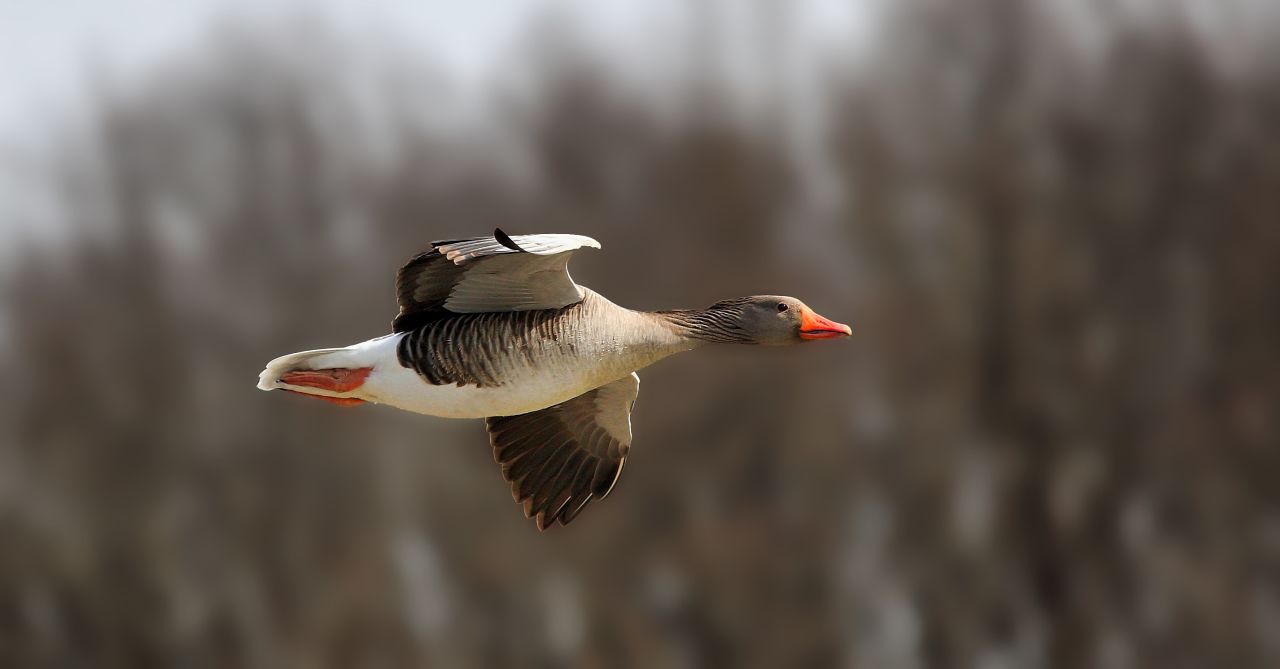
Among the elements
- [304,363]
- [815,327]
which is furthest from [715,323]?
[304,363]

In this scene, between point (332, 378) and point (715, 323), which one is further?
point (715, 323)

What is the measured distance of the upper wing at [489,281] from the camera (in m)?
5.98

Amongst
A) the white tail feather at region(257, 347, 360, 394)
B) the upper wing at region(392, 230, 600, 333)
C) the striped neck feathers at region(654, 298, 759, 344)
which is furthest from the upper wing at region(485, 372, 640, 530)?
the white tail feather at region(257, 347, 360, 394)

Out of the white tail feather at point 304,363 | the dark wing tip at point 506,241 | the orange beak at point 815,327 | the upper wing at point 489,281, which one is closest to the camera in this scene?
the dark wing tip at point 506,241

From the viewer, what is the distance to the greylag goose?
6.25 meters

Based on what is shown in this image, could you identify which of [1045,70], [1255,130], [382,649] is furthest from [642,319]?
[1255,130]

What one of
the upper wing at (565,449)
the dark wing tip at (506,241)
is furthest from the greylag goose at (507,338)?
the upper wing at (565,449)

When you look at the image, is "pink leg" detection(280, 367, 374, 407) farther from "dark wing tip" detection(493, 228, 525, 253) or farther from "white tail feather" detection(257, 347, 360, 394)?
"dark wing tip" detection(493, 228, 525, 253)

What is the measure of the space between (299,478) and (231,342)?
1.82 m

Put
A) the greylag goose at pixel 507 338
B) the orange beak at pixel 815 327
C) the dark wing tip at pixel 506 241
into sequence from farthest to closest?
the orange beak at pixel 815 327, the greylag goose at pixel 507 338, the dark wing tip at pixel 506 241

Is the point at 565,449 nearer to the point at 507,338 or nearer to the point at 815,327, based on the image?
the point at 507,338

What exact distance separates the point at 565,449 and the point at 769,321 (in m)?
1.18

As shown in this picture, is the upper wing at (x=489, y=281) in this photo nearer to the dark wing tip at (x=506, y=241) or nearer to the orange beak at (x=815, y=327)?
the dark wing tip at (x=506, y=241)

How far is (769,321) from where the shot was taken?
262 inches
